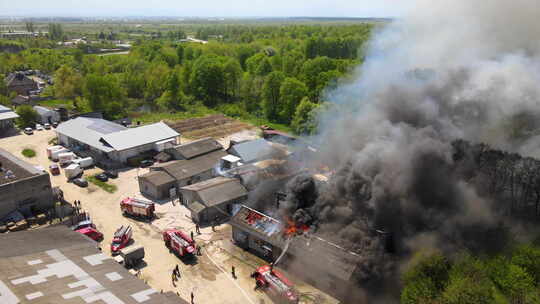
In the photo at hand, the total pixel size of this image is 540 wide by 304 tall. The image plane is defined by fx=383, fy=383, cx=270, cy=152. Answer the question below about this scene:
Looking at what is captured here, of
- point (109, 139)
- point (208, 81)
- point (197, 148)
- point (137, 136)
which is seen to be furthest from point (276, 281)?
point (208, 81)

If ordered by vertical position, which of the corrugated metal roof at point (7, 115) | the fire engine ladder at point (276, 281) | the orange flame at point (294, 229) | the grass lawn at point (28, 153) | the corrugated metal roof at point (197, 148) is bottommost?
the grass lawn at point (28, 153)

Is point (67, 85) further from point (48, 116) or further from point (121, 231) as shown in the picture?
point (121, 231)

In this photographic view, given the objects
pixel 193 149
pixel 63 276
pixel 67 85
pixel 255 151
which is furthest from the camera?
pixel 67 85

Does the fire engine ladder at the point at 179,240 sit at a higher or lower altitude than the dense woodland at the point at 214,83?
lower

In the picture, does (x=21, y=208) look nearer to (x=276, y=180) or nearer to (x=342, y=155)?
(x=276, y=180)

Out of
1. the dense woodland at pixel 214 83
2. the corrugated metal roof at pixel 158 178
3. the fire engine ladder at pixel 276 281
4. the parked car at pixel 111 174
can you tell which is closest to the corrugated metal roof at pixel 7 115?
the dense woodland at pixel 214 83

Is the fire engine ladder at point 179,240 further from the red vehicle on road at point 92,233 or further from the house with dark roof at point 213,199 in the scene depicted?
the red vehicle on road at point 92,233

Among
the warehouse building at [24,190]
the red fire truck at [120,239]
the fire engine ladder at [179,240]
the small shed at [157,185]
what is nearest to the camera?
the fire engine ladder at [179,240]
